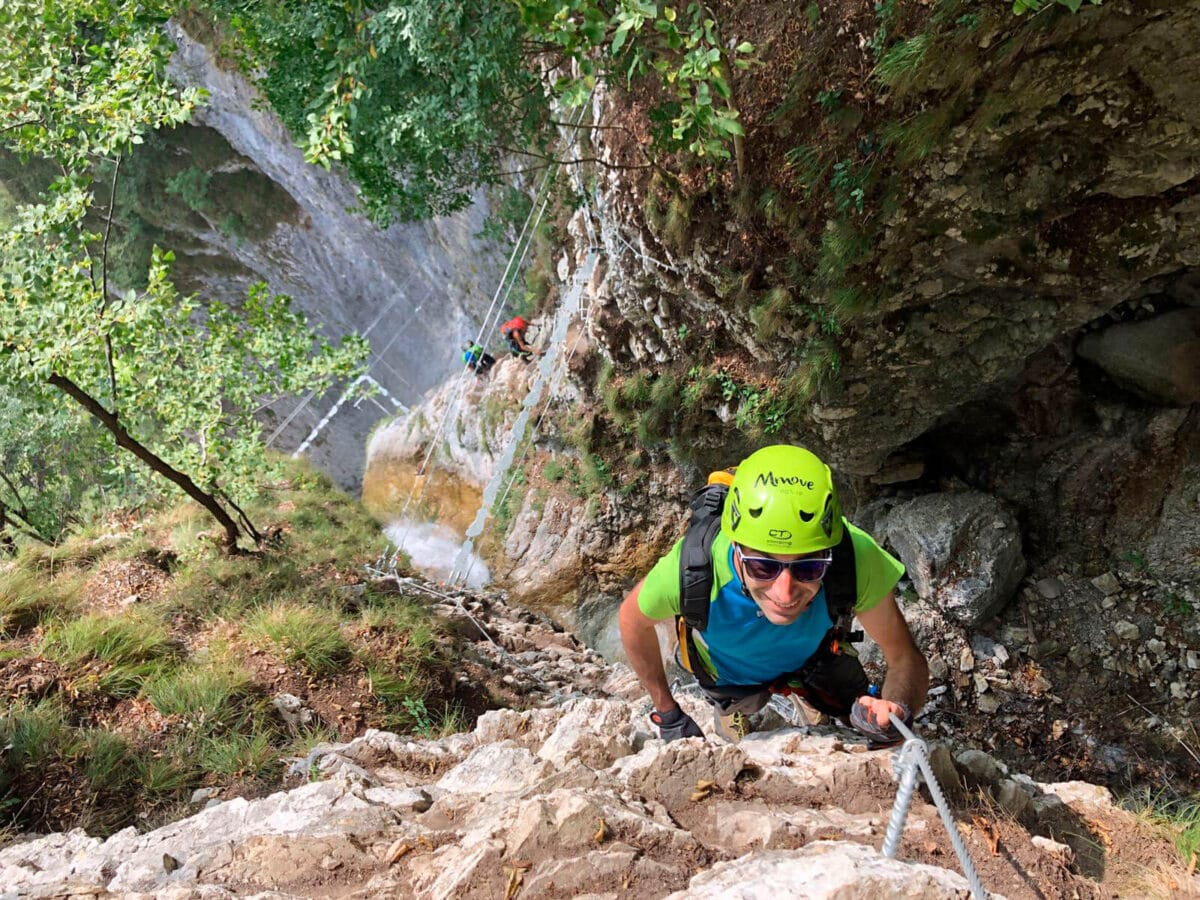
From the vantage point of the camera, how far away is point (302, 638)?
584 centimetres

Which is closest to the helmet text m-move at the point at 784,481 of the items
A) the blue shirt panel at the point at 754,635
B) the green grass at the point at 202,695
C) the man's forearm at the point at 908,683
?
the blue shirt panel at the point at 754,635

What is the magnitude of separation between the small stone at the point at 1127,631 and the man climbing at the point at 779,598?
193 inches

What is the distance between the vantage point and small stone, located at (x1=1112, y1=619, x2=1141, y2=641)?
6258 millimetres

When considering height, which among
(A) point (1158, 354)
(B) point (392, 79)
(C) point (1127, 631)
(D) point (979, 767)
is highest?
(B) point (392, 79)

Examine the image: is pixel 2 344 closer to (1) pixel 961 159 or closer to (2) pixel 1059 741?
(1) pixel 961 159

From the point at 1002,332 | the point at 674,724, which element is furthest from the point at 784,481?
the point at 1002,332

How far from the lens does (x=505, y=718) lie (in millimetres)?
4188

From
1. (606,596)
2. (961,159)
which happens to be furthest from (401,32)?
(606,596)

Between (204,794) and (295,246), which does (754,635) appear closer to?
(204,794)

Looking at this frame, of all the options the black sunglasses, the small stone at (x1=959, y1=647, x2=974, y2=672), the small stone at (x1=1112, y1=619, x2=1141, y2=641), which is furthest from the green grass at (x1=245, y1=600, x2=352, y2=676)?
the small stone at (x1=1112, y1=619, x2=1141, y2=641)

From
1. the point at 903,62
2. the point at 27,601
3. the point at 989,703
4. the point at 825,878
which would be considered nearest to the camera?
the point at 825,878

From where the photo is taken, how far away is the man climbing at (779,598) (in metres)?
2.62

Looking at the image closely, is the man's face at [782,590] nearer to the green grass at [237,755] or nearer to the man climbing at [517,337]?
the green grass at [237,755]

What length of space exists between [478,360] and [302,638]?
326 inches
